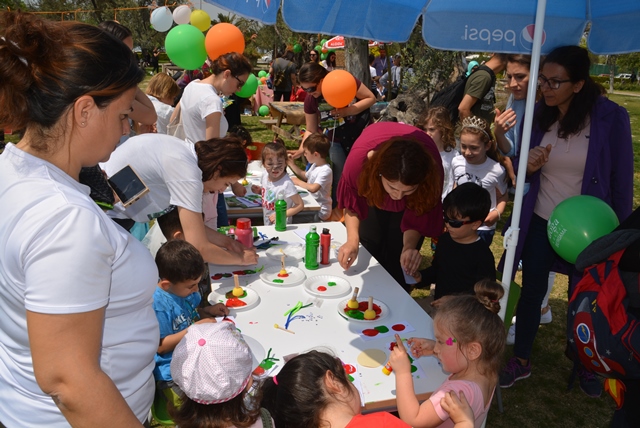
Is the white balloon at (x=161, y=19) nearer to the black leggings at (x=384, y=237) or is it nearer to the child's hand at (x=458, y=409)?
the black leggings at (x=384, y=237)

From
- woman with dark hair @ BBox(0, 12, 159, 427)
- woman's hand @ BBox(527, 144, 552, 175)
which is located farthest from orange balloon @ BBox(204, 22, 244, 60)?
woman with dark hair @ BBox(0, 12, 159, 427)

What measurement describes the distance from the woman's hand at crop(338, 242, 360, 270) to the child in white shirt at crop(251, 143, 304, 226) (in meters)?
1.14

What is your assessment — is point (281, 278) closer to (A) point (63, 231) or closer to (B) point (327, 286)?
(B) point (327, 286)

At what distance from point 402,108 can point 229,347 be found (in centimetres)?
586

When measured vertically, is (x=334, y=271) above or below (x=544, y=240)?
below

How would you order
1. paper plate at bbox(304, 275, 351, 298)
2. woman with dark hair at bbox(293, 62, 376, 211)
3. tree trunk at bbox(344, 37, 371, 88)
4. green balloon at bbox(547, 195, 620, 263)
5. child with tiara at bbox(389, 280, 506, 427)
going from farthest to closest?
tree trunk at bbox(344, 37, 371, 88) < woman with dark hair at bbox(293, 62, 376, 211) < paper plate at bbox(304, 275, 351, 298) < green balloon at bbox(547, 195, 620, 263) < child with tiara at bbox(389, 280, 506, 427)

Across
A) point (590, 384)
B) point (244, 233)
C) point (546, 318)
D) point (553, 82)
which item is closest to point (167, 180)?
point (244, 233)

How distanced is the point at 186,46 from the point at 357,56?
3.80m

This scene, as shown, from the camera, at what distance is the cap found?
1244mm

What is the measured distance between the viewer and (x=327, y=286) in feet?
7.84

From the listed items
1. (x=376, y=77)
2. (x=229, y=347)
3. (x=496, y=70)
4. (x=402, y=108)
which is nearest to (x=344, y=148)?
(x=496, y=70)

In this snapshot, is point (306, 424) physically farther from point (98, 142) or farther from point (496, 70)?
point (496, 70)

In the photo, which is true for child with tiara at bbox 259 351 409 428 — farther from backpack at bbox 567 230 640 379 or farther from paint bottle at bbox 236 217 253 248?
paint bottle at bbox 236 217 253 248

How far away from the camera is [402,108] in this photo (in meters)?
6.65
